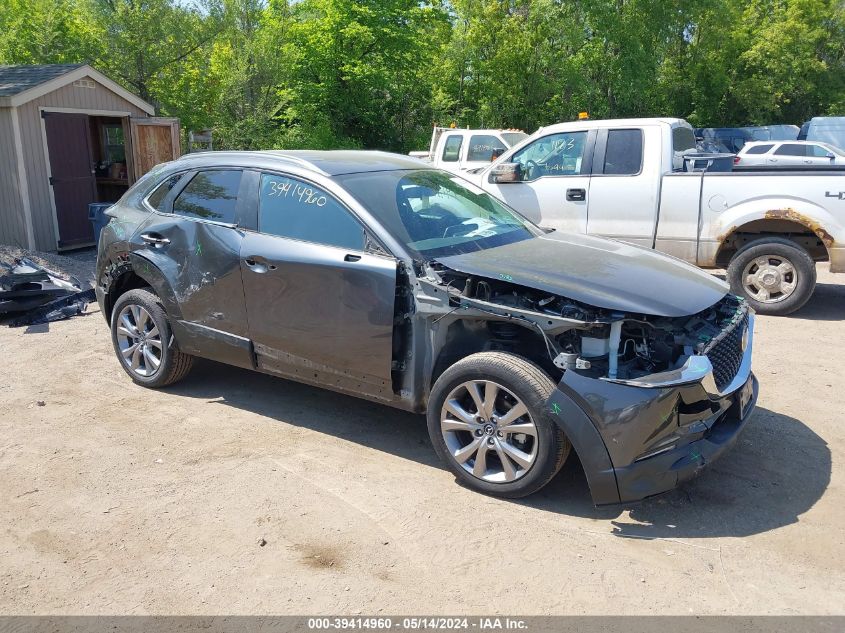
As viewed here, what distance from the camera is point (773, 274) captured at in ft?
26.5

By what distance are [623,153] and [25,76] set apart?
386 inches

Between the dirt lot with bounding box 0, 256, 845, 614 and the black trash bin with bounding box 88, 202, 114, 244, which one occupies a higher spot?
the black trash bin with bounding box 88, 202, 114, 244

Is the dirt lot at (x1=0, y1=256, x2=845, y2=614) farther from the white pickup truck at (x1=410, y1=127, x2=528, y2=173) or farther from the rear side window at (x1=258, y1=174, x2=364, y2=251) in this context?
the white pickup truck at (x1=410, y1=127, x2=528, y2=173)

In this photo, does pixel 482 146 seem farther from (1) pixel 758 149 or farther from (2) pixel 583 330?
(2) pixel 583 330

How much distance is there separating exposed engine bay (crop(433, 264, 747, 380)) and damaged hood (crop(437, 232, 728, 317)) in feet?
0.25

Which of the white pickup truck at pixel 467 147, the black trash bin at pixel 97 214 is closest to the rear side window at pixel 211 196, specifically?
the black trash bin at pixel 97 214

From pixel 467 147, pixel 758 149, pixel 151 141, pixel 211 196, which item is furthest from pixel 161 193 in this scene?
pixel 758 149

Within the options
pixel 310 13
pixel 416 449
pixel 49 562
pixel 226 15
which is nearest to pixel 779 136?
pixel 310 13

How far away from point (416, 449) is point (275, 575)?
157 cm

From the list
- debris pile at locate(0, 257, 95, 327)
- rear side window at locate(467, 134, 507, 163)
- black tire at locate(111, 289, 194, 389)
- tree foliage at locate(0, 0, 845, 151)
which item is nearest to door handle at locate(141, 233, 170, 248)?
black tire at locate(111, 289, 194, 389)

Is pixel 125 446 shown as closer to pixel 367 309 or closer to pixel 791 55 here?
pixel 367 309

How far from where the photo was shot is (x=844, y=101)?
33.6m

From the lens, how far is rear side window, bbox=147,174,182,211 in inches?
229

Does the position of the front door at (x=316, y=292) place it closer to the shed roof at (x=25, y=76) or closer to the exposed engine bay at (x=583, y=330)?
the exposed engine bay at (x=583, y=330)
